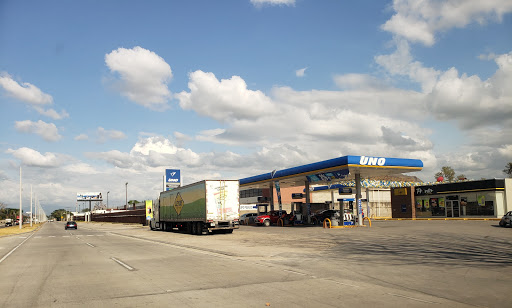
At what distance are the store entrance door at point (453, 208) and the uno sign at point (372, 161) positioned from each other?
1903 cm

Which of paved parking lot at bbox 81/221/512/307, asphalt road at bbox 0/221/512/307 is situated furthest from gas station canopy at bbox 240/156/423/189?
asphalt road at bbox 0/221/512/307

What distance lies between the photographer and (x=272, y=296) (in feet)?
26.6

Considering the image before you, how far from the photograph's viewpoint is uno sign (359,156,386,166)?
101 ft

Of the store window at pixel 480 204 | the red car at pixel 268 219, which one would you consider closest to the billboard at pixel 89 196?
the red car at pixel 268 219

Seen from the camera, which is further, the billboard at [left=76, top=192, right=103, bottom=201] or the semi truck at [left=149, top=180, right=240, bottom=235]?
the billboard at [left=76, top=192, right=103, bottom=201]

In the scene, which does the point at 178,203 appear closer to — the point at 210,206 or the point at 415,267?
the point at 210,206

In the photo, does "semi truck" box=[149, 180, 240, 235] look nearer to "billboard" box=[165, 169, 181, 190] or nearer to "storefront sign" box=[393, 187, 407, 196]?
"billboard" box=[165, 169, 181, 190]

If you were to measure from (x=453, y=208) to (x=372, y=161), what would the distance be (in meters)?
20.5

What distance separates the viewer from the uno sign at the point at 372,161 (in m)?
30.9

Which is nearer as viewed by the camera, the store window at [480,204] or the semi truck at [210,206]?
the semi truck at [210,206]

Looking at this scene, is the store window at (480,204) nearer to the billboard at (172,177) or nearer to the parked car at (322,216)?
the parked car at (322,216)

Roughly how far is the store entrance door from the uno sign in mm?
19029

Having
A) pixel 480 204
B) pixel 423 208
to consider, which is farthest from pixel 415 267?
pixel 423 208

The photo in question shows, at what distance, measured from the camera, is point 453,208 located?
4581 centimetres
